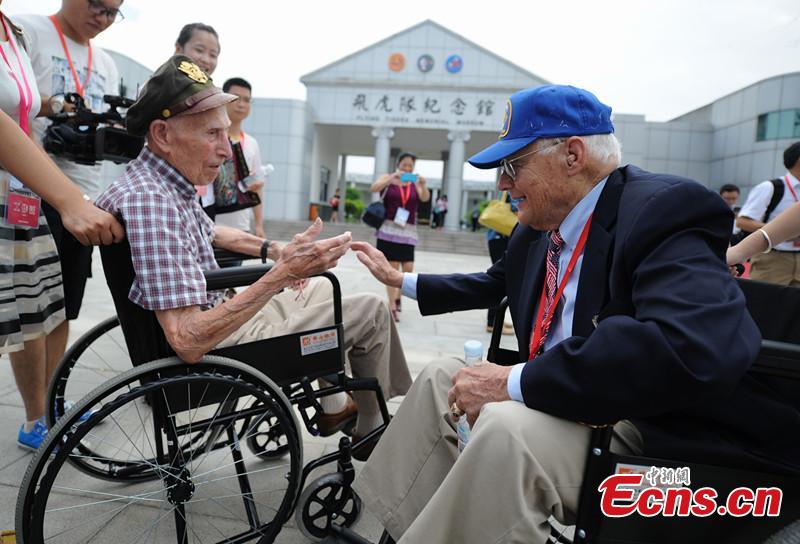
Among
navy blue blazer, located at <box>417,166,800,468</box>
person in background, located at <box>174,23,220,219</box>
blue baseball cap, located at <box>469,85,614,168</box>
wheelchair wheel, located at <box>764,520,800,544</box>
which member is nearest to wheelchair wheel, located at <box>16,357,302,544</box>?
navy blue blazer, located at <box>417,166,800,468</box>

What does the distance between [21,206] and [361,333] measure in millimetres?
1315

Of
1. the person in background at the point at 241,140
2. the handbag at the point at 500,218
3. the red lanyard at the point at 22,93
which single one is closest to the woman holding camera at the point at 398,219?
the handbag at the point at 500,218

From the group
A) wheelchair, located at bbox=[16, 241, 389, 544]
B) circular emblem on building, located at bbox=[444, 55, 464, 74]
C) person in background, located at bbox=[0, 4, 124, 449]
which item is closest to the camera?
wheelchair, located at bbox=[16, 241, 389, 544]

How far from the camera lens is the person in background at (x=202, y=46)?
332 centimetres

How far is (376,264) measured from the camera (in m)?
2.07

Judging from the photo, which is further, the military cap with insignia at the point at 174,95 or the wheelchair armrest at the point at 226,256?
the wheelchair armrest at the point at 226,256

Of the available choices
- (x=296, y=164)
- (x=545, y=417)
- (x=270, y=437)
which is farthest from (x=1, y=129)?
(x=296, y=164)

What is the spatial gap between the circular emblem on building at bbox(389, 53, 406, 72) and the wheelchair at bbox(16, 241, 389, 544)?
2438 centimetres

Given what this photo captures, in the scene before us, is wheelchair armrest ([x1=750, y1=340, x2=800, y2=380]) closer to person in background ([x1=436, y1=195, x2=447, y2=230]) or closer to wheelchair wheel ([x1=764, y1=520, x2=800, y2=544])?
wheelchair wheel ([x1=764, y1=520, x2=800, y2=544])

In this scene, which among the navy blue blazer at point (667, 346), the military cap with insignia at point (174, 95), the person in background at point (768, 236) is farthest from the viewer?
the person in background at point (768, 236)

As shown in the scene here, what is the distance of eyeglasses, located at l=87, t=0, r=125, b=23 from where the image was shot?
2.39 meters

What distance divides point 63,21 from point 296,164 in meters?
23.0

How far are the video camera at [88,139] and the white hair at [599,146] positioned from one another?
162 cm

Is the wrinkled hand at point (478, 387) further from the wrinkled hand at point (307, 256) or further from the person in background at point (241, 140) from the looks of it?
the person in background at point (241, 140)
